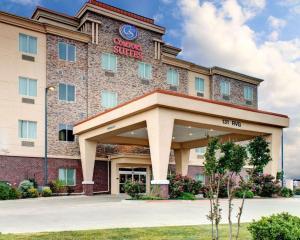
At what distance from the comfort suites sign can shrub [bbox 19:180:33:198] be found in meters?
14.4

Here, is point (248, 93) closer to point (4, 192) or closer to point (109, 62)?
point (109, 62)

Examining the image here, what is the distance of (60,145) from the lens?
33219 millimetres

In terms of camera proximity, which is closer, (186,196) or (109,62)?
(186,196)

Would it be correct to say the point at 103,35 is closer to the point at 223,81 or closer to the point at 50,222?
the point at 223,81

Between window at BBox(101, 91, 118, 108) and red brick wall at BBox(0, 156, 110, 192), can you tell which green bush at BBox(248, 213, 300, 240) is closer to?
red brick wall at BBox(0, 156, 110, 192)

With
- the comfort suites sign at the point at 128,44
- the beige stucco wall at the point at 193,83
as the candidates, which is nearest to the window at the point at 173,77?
the beige stucco wall at the point at 193,83

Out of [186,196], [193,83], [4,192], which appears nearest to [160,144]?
[186,196]

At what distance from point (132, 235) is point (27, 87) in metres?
24.9

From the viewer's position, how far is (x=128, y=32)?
123 ft

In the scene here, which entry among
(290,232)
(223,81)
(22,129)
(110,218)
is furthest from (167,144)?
(223,81)

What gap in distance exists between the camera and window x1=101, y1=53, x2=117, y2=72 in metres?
36.3

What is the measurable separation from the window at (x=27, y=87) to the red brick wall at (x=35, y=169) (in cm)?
519

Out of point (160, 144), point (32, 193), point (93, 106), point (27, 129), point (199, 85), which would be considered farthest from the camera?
point (199, 85)

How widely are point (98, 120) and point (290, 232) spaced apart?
2236 centimetres
